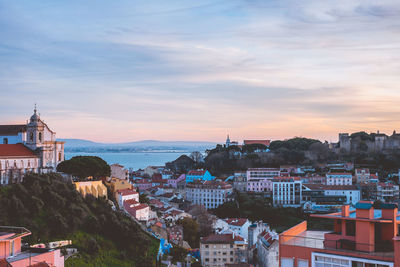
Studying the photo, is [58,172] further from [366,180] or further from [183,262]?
[366,180]

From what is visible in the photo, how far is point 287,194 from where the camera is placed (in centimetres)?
4756

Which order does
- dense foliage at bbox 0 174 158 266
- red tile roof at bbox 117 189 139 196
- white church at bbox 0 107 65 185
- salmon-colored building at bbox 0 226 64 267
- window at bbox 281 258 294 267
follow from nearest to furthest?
1. window at bbox 281 258 294 267
2. salmon-colored building at bbox 0 226 64 267
3. dense foliage at bbox 0 174 158 266
4. white church at bbox 0 107 65 185
5. red tile roof at bbox 117 189 139 196

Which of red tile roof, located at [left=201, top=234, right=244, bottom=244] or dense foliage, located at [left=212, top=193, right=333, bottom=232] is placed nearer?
red tile roof, located at [left=201, top=234, right=244, bottom=244]

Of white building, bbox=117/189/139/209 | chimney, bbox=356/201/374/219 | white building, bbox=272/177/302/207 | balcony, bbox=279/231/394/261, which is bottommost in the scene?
white building, bbox=272/177/302/207

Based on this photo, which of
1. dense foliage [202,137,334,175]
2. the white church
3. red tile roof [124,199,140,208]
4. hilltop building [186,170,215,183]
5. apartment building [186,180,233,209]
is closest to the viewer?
the white church

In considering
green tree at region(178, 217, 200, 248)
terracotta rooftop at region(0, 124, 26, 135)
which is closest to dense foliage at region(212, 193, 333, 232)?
green tree at region(178, 217, 200, 248)

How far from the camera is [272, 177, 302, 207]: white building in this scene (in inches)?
1866

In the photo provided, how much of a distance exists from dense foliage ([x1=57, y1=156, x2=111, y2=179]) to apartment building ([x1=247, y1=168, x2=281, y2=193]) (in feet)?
80.7

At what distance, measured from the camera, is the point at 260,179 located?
5350cm

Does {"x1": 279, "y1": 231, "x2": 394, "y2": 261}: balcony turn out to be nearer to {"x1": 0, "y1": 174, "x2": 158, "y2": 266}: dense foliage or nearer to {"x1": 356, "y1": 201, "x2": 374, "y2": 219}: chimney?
{"x1": 356, "y1": 201, "x2": 374, "y2": 219}: chimney

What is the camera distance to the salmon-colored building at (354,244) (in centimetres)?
564

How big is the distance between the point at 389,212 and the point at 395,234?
290mm

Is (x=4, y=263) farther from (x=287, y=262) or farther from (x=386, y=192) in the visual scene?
(x=386, y=192)

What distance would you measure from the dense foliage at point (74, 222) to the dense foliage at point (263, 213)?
17543 mm
